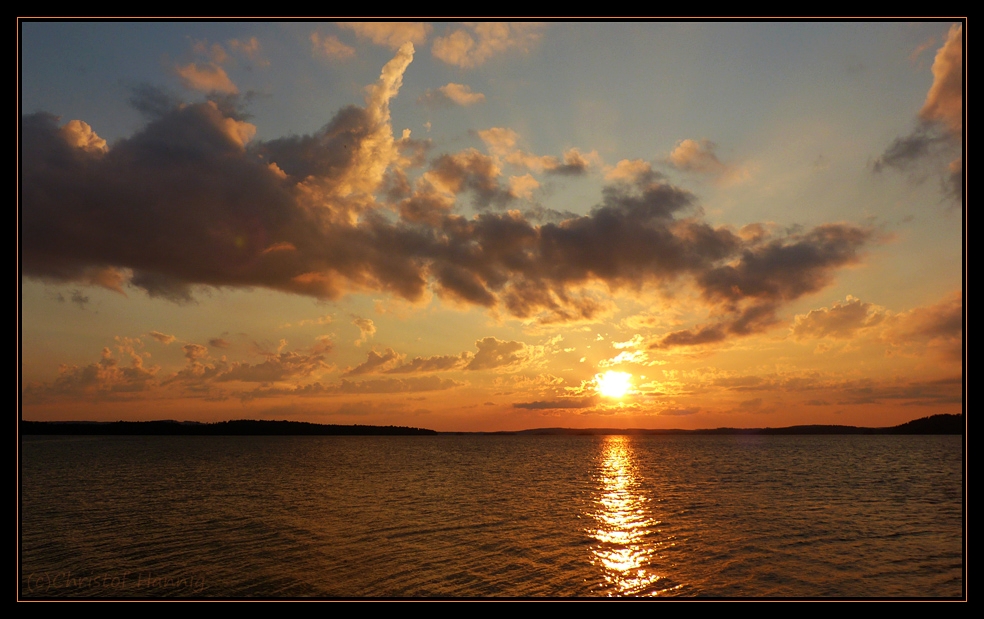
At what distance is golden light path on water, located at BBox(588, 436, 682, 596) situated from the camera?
27109mm

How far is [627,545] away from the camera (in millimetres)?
35500

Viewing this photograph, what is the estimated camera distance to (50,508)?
50062 mm

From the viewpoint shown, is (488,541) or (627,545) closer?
(627,545)

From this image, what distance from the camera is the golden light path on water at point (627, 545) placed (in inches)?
1067
